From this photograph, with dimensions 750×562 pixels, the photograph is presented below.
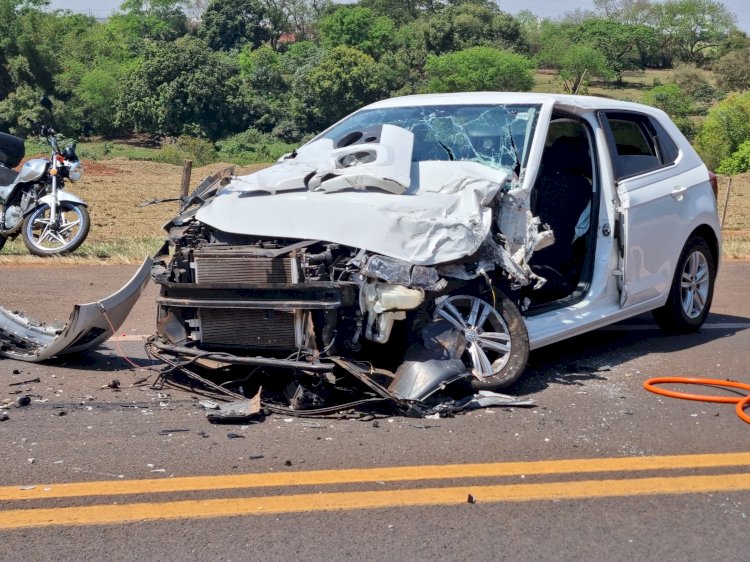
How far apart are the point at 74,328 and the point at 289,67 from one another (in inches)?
2821

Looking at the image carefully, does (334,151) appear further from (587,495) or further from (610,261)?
(587,495)

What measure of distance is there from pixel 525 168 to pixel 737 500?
8.26 feet

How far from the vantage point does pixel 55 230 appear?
35.9ft

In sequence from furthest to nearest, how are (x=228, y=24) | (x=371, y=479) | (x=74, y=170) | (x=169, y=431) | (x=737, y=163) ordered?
(x=228, y=24) < (x=737, y=163) < (x=74, y=170) < (x=169, y=431) < (x=371, y=479)

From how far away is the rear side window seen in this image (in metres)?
6.70

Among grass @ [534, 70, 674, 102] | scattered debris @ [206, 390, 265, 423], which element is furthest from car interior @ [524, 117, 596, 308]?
grass @ [534, 70, 674, 102]

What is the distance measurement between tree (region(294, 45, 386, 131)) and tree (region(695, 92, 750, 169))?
77.4ft

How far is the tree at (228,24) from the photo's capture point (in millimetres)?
99062

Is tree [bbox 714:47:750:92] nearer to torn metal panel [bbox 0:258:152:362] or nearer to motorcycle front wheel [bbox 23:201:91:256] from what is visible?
motorcycle front wheel [bbox 23:201:91:256]

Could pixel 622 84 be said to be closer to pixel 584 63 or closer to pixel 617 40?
pixel 584 63

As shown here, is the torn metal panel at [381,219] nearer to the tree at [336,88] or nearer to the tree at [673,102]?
the tree at [336,88]

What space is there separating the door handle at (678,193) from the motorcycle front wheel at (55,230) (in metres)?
6.81

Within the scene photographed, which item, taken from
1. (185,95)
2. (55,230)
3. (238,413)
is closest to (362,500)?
(238,413)

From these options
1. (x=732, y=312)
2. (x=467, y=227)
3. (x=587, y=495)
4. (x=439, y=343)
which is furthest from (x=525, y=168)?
(x=732, y=312)
